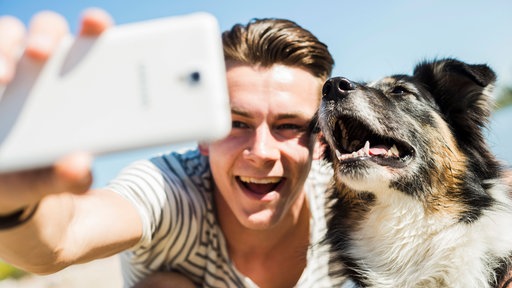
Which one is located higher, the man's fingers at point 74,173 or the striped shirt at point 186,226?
the man's fingers at point 74,173

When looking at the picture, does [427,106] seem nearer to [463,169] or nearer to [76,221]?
[463,169]

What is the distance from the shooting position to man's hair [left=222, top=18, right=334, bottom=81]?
10.4ft

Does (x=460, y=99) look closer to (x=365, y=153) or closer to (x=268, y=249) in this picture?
(x=365, y=153)

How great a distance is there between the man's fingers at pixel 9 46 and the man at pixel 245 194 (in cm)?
103

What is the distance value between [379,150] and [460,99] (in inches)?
24.9

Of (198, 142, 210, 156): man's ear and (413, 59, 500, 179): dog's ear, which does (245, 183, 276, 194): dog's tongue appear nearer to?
(198, 142, 210, 156): man's ear

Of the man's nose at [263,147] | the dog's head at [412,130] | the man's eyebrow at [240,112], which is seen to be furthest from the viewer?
the man's eyebrow at [240,112]

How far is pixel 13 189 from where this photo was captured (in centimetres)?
127

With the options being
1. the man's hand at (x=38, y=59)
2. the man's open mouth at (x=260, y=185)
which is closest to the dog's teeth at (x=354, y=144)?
the man's open mouth at (x=260, y=185)

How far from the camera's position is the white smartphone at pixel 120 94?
1.29 metres

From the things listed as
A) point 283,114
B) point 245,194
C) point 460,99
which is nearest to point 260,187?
point 245,194

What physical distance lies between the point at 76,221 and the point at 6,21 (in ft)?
3.22

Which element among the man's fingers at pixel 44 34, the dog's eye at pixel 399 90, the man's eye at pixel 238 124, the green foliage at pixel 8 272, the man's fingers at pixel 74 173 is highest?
the man's fingers at pixel 44 34

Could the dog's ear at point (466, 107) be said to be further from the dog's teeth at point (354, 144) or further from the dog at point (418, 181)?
the dog's teeth at point (354, 144)
